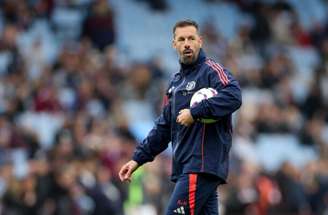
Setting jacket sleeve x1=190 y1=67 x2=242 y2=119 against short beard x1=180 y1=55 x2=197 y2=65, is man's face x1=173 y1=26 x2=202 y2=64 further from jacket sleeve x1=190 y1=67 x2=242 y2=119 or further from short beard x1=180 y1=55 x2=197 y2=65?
jacket sleeve x1=190 y1=67 x2=242 y2=119

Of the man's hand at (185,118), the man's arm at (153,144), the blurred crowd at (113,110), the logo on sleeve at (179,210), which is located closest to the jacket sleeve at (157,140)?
the man's arm at (153,144)

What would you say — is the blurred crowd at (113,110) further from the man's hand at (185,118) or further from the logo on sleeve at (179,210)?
the man's hand at (185,118)

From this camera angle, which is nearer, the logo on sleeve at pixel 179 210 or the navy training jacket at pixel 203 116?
the navy training jacket at pixel 203 116

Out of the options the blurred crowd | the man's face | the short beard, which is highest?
the man's face

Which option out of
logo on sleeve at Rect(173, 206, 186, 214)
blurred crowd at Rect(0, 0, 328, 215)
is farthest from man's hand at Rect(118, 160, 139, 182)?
blurred crowd at Rect(0, 0, 328, 215)

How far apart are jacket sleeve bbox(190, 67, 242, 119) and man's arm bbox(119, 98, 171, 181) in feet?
2.06

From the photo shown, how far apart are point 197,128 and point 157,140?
598 mm

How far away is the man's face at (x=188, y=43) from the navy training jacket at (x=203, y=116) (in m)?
0.09

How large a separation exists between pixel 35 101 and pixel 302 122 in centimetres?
641

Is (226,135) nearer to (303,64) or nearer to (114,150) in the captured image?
(114,150)

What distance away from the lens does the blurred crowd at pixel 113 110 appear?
1722cm

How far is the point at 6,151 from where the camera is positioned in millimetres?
18203

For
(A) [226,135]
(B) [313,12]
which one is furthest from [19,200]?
(B) [313,12]

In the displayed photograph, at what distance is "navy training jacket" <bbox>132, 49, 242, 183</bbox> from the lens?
8.54m
